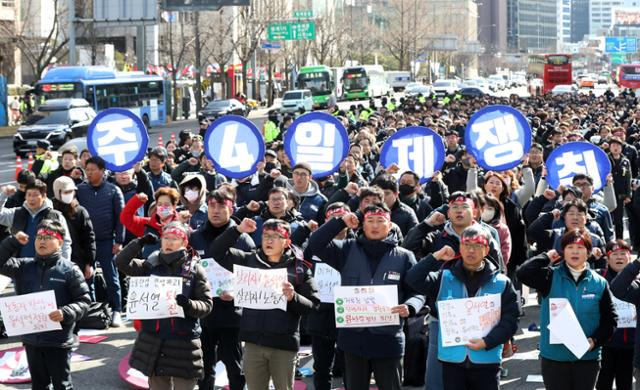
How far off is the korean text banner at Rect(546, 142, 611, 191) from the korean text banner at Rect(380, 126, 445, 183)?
3.94 feet

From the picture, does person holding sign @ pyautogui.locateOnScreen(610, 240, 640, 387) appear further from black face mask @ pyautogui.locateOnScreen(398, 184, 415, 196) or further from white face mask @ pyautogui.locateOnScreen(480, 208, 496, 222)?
black face mask @ pyautogui.locateOnScreen(398, 184, 415, 196)

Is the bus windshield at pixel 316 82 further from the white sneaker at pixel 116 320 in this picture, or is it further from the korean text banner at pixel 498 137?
the white sneaker at pixel 116 320

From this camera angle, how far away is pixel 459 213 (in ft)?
25.5

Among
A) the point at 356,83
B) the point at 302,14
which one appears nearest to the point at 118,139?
the point at 356,83

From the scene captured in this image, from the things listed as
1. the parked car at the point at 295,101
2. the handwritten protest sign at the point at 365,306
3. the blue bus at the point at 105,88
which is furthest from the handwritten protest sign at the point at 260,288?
the parked car at the point at 295,101

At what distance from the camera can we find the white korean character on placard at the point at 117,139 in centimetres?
1184

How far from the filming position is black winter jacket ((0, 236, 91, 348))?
309 inches

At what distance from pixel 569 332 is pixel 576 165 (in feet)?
16.2

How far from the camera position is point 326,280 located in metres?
8.57

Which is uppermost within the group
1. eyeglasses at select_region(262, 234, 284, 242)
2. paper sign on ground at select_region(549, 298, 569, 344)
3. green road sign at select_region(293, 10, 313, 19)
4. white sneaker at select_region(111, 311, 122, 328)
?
green road sign at select_region(293, 10, 313, 19)

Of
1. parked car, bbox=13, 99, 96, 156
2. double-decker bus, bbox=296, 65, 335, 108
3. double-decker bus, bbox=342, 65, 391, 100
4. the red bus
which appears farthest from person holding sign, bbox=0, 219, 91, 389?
the red bus

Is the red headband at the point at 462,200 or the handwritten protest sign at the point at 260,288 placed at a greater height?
the red headband at the point at 462,200

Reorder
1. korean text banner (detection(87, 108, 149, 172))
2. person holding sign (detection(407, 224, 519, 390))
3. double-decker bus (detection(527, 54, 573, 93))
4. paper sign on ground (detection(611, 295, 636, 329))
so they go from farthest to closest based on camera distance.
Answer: double-decker bus (detection(527, 54, 573, 93)) → korean text banner (detection(87, 108, 149, 172)) → paper sign on ground (detection(611, 295, 636, 329)) → person holding sign (detection(407, 224, 519, 390))

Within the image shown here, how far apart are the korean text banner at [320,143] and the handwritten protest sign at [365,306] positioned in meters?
4.24
